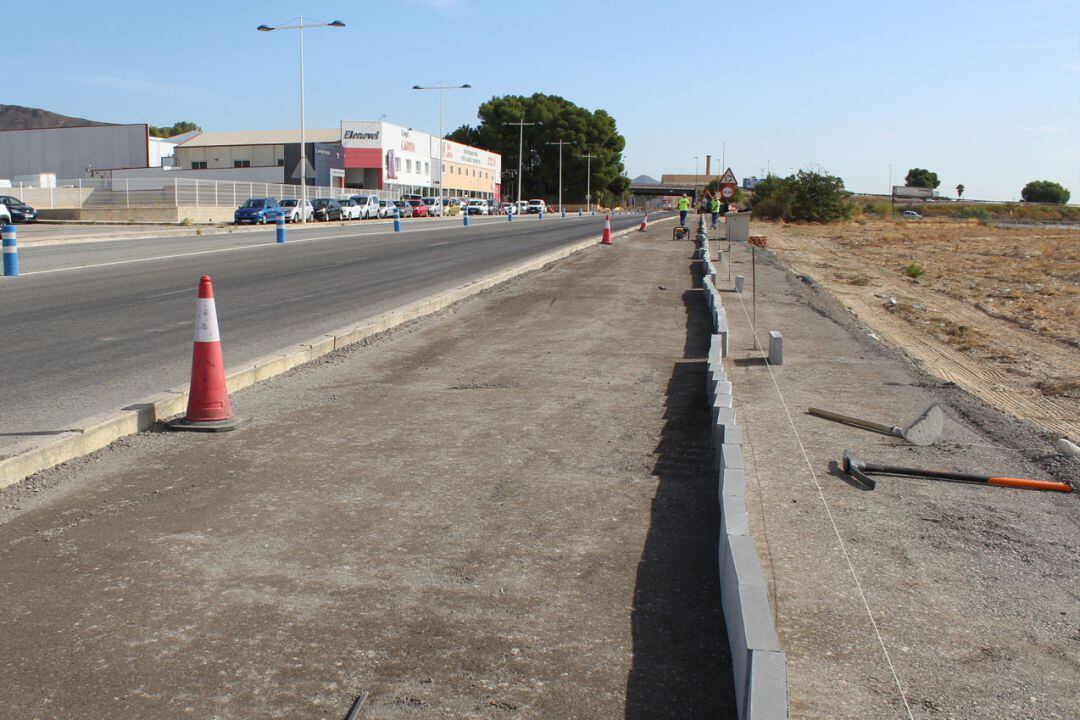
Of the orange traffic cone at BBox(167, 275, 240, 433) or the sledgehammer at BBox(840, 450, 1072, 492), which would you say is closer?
the sledgehammer at BBox(840, 450, 1072, 492)

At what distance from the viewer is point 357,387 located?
7.96 metres

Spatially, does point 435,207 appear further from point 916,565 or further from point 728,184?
point 916,565

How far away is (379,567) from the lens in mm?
4094

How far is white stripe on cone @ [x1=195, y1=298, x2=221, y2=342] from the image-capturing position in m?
6.51

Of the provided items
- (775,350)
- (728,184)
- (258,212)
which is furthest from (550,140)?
(775,350)

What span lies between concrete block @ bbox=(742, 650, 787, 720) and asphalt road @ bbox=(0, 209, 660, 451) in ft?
15.6

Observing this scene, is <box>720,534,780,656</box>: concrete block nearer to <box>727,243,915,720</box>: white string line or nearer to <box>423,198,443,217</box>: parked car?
<box>727,243,915,720</box>: white string line

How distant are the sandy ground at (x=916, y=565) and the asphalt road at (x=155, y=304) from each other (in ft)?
14.9

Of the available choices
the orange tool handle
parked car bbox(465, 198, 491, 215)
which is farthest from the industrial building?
the orange tool handle

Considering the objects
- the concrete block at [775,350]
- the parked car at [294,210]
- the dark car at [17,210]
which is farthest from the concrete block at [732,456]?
the parked car at [294,210]

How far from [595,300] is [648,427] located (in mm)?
8440

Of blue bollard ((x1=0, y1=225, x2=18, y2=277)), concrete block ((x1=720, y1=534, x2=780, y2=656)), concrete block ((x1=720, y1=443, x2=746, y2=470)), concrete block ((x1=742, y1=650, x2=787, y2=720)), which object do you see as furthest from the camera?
blue bollard ((x1=0, y1=225, x2=18, y2=277))

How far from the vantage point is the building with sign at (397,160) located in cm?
8056

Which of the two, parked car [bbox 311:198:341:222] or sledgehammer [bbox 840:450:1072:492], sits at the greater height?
parked car [bbox 311:198:341:222]
